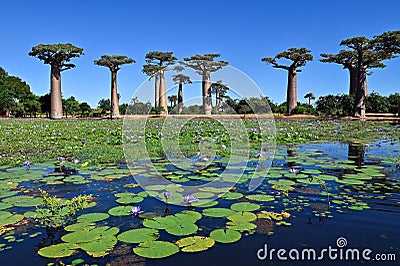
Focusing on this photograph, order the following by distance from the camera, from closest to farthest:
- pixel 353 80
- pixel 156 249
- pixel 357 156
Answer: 1. pixel 156 249
2. pixel 357 156
3. pixel 353 80

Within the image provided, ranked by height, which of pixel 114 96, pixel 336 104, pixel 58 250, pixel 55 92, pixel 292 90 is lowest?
pixel 58 250

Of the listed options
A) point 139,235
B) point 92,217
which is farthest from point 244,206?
point 92,217

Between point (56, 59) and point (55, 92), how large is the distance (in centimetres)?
267

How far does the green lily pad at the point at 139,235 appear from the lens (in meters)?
1.76

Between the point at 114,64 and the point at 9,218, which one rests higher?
the point at 114,64

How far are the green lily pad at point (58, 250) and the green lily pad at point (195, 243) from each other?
0.57m

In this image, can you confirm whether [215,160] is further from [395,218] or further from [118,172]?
[395,218]

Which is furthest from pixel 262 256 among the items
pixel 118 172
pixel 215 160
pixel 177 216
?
pixel 215 160

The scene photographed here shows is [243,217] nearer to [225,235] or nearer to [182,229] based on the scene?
[225,235]

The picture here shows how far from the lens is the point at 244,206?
2373 millimetres

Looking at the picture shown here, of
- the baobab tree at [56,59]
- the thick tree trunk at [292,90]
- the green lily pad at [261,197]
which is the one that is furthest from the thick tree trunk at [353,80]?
the green lily pad at [261,197]

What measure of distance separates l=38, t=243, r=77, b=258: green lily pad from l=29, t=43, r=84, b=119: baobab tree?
25.5 meters

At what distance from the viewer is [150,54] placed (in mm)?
29266

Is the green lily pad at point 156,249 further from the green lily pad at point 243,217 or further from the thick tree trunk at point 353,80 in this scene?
the thick tree trunk at point 353,80
